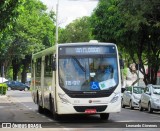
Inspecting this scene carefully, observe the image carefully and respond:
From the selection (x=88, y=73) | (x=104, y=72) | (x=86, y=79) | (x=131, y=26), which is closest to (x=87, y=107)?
(x=86, y=79)

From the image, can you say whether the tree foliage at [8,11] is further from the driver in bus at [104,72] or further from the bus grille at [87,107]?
the bus grille at [87,107]

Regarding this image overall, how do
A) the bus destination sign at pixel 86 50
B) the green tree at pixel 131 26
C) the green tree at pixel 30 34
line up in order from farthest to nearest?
1. the green tree at pixel 30 34
2. the green tree at pixel 131 26
3. the bus destination sign at pixel 86 50

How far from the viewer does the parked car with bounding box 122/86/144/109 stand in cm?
3219

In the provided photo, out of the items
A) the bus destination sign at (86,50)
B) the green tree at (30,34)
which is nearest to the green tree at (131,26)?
the bus destination sign at (86,50)

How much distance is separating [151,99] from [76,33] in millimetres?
45369

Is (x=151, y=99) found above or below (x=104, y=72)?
below

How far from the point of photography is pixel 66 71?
1975 centimetres

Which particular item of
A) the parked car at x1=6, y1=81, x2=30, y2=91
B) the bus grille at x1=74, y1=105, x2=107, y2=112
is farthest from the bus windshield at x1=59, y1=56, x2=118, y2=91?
the parked car at x1=6, y1=81, x2=30, y2=91

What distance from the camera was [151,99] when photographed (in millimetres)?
27422

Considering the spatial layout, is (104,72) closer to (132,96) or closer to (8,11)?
(8,11)

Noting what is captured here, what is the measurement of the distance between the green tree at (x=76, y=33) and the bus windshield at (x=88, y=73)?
4806cm

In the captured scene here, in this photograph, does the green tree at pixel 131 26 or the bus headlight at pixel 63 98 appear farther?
the green tree at pixel 131 26

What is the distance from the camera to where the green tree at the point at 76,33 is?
230 feet

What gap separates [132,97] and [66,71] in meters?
13.5
